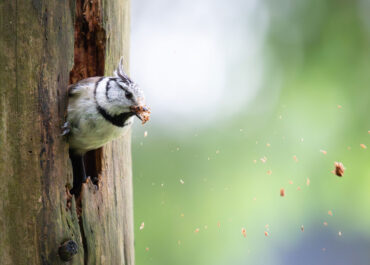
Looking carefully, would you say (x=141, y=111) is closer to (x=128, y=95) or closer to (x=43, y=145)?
(x=128, y=95)

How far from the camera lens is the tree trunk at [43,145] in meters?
1.69

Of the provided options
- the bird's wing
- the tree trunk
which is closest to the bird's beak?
the bird's wing

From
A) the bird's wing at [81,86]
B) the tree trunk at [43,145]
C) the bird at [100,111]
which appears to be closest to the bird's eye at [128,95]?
the bird at [100,111]

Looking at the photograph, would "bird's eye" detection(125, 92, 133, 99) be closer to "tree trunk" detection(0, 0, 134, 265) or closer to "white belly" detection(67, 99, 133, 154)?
"white belly" detection(67, 99, 133, 154)

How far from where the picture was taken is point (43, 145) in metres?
1.78

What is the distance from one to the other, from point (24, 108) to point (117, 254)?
0.75m

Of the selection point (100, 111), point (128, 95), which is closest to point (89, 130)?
point (100, 111)

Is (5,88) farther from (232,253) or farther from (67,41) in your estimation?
(232,253)

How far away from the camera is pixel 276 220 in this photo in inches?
187

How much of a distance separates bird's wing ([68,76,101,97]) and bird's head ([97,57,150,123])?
49 mm

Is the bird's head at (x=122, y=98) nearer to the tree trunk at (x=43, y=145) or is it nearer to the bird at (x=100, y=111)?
the bird at (x=100, y=111)

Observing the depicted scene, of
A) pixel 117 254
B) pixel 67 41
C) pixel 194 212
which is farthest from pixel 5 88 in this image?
pixel 194 212

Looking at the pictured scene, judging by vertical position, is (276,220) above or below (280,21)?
below

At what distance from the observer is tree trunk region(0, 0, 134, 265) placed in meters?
1.69
